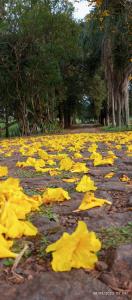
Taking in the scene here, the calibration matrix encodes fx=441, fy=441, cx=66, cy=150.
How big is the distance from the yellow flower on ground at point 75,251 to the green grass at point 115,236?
28 cm

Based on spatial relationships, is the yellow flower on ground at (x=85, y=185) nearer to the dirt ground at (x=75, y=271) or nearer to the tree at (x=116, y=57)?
the dirt ground at (x=75, y=271)

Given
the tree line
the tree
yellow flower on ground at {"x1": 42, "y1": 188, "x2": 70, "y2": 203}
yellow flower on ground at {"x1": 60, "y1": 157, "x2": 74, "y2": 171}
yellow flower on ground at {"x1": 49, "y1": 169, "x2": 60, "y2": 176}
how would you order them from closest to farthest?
yellow flower on ground at {"x1": 42, "y1": 188, "x2": 70, "y2": 203} → yellow flower on ground at {"x1": 49, "y1": 169, "x2": 60, "y2": 176} → yellow flower on ground at {"x1": 60, "y1": 157, "x2": 74, "y2": 171} → the tree → the tree line

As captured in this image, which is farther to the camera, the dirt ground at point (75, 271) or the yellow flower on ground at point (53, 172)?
the yellow flower on ground at point (53, 172)

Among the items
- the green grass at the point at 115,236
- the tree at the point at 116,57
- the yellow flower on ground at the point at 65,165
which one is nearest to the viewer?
the green grass at the point at 115,236

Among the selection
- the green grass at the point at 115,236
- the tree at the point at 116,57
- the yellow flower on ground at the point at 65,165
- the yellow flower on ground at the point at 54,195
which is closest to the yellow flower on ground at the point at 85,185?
the yellow flower on ground at the point at 54,195

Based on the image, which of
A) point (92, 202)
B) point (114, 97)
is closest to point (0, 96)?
point (114, 97)

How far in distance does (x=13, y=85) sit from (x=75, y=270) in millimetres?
22918

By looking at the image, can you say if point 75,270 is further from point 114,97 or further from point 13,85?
point 114,97

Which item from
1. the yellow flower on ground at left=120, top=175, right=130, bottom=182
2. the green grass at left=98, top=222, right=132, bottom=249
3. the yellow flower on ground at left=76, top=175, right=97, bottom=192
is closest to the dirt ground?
the green grass at left=98, top=222, right=132, bottom=249

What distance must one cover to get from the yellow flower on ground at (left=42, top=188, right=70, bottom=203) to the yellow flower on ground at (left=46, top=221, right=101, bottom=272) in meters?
1.13

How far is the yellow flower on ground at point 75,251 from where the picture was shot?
1.60 meters

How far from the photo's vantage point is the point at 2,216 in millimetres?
2084

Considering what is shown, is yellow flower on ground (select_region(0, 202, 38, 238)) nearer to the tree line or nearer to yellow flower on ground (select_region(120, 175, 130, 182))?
yellow flower on ground (select_region(120, 175, 130, 182))

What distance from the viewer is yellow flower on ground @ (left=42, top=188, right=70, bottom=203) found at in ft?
9.21
